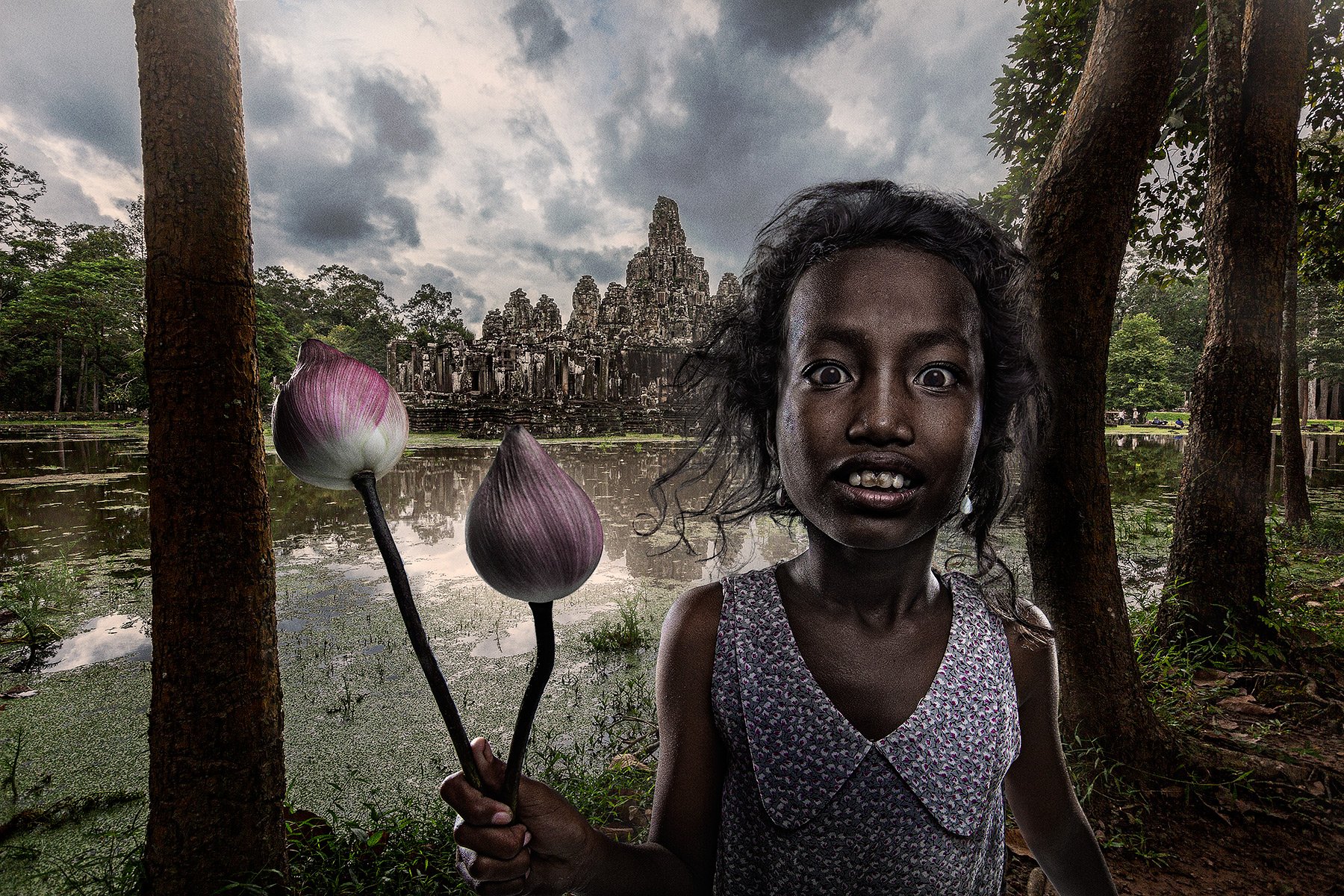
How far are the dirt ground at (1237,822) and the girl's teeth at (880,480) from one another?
4.98 ft

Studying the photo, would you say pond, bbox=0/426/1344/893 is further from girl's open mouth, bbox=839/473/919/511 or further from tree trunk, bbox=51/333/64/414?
tree trunk, bbox=51/333/64/414

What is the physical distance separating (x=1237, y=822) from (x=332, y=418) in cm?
269

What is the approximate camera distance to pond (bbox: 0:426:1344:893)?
2.16m

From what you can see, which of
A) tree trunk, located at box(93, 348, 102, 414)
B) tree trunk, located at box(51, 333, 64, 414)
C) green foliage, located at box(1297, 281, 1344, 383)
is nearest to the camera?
tree trunk, located at box(51, 333, 64, 414)

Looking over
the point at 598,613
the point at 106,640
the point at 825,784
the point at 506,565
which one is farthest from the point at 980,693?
the point at 106,640

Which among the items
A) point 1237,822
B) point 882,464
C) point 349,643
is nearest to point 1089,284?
point 882,464

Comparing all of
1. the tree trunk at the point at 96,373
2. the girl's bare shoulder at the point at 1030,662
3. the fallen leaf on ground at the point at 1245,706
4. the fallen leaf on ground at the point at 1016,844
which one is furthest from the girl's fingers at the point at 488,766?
the tree trunk at the point at 96,373

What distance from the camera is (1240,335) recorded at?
2.75m

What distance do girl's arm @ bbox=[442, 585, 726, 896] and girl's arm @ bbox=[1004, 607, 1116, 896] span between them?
501mm

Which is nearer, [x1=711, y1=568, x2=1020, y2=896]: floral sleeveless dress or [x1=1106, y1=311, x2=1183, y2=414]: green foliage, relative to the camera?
[x1=711, y1=568, x2=1020, y2=896]: floral sleeveless dress

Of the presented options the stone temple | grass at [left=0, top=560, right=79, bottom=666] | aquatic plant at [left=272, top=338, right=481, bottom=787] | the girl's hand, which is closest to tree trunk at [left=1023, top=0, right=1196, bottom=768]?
the girl's hand

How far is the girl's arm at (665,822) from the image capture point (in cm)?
49

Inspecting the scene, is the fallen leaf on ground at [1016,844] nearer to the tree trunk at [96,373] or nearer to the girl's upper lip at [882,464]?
the girl's upper lip at [882,464]

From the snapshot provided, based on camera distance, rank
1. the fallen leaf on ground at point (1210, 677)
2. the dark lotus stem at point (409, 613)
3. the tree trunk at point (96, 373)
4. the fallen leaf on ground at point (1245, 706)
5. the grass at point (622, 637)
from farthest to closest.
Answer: the tree trunk at point (96, 373), the grass at point (622, 637), the fallen leaf on ground at point (1210, 677), the fallen leaf on ground at point (1245, 706), the dark lotus stem at point (409, 613)
